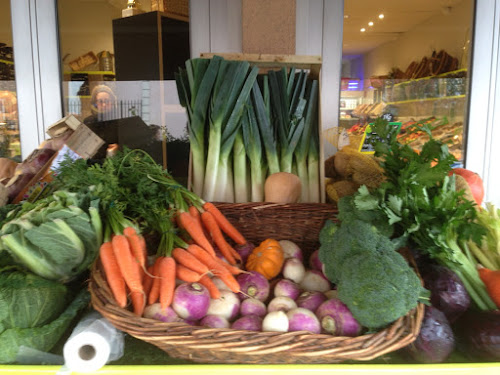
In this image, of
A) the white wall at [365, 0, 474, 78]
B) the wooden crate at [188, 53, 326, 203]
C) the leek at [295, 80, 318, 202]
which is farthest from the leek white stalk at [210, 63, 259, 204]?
the white wall at [365, 0, 474, 78]

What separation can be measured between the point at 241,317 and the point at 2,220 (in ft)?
2.75

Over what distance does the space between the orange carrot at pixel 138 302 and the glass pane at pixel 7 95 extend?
2.49 metres

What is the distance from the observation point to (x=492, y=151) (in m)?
3.04

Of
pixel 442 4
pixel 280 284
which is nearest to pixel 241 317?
pixel 280 284

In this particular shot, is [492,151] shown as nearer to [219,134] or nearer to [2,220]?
[219,134]

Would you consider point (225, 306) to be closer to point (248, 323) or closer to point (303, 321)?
point (248, 323)

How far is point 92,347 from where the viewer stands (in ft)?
3.21

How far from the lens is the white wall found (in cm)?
308

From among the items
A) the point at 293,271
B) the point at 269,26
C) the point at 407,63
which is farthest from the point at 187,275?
the point at 407,63

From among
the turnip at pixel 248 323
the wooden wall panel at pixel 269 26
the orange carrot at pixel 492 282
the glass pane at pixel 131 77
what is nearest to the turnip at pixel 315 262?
the turnip at pixel 248 323

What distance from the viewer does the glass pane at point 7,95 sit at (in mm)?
2887

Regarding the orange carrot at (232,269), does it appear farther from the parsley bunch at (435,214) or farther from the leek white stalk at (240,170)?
the leek white stalk at (240,170)

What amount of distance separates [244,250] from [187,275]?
323 millimetres

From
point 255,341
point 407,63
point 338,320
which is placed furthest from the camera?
point 407,63
